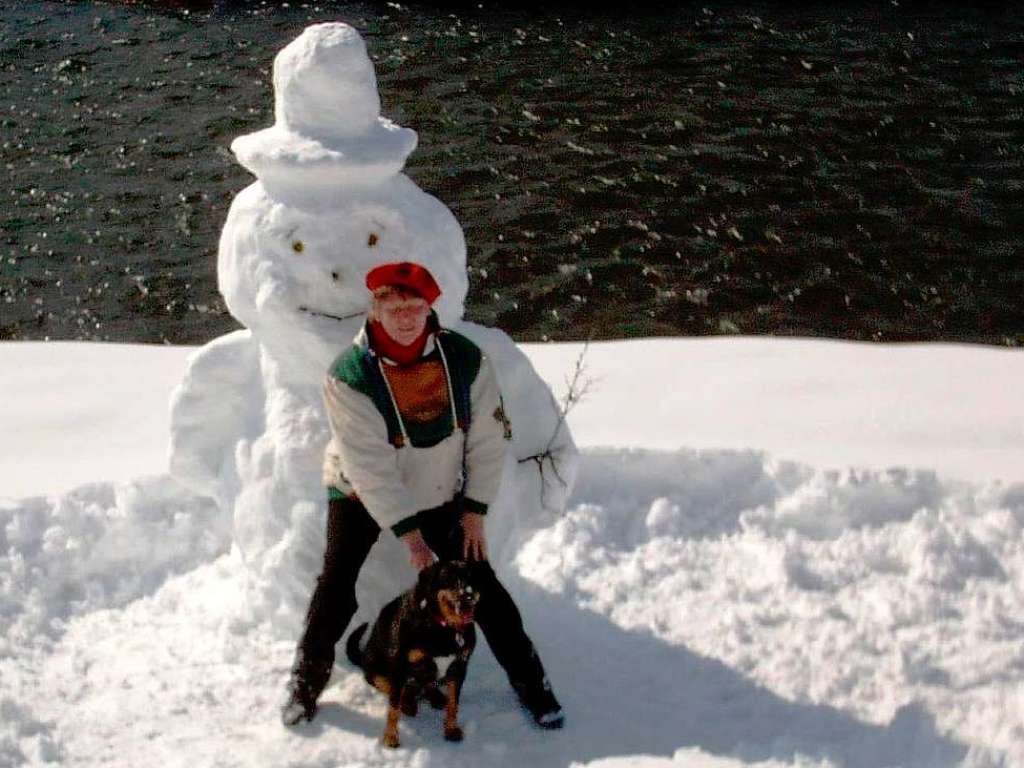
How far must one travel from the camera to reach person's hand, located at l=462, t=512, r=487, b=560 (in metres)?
3.96

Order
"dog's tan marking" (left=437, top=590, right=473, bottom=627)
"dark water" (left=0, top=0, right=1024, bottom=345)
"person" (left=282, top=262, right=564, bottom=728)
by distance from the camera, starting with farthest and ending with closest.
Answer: "dark water" (left=0, top=0, right=1024, bottom=345), "person" (left=282, top=262, right=564, bottom=728), "dog's tan marking" (left=437, top=590, right=473, bottom=627)

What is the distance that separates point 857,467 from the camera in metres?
5.20

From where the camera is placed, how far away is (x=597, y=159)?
1173cm

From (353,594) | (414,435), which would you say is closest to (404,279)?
(414,435)

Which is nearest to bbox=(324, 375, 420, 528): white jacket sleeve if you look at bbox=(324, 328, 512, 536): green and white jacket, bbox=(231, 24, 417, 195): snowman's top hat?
bbox=(324, 328, 512, 536): green and white jacket

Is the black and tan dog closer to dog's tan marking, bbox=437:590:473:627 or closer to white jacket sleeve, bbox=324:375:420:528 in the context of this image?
dog's tan marking, bbox=437:590:473:627

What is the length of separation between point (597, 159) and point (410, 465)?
26.5 ft

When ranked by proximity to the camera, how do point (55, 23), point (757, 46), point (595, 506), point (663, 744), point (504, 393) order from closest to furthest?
point (663, 744)
point (504, 393)
point (595, 506)
point (757, 46)
point (55, 23)

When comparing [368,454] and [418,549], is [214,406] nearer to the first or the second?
[368,454]

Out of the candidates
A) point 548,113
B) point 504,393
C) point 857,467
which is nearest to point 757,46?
point 548,113

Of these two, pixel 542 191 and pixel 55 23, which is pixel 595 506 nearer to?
pixel 542 191

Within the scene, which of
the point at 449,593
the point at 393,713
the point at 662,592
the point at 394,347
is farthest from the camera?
the point at 662,592

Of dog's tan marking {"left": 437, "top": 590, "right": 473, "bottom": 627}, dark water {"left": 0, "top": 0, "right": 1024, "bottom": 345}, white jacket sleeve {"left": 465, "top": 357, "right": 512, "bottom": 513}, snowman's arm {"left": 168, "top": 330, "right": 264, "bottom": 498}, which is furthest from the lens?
dark water {"left": 0, "top": 0, "right": 1024, "bottom": 345}

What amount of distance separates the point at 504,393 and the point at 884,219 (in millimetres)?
7025
